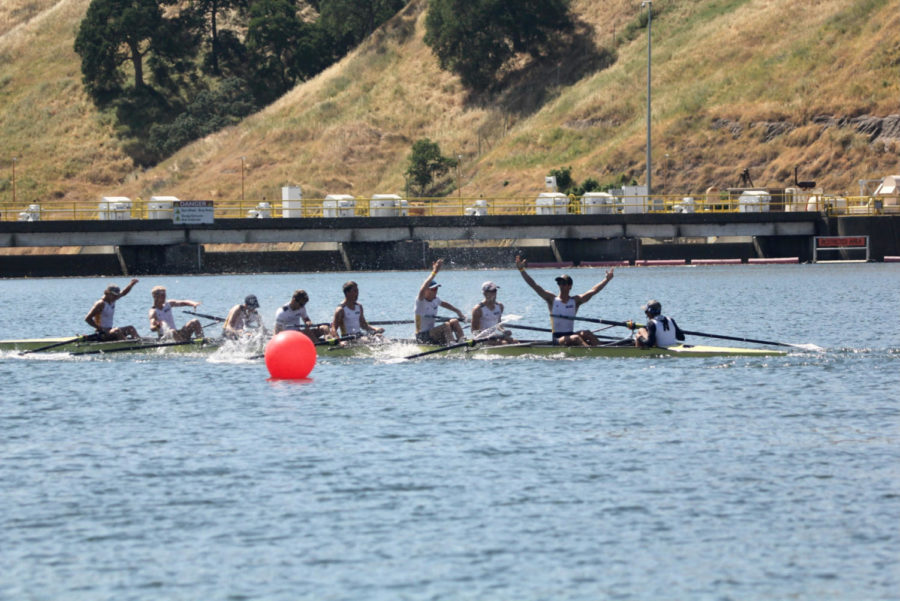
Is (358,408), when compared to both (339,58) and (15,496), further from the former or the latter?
(339,58)

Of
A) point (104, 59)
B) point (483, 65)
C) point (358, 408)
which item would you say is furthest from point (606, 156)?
point (358, 408)

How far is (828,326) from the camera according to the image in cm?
3928

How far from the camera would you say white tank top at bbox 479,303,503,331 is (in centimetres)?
2875

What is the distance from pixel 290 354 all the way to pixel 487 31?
3998 inches

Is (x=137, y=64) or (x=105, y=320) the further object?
(x=137, y=64)

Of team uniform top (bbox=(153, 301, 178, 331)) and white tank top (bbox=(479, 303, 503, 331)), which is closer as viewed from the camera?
white tank top (bbox=(479, 303, 503, 331))

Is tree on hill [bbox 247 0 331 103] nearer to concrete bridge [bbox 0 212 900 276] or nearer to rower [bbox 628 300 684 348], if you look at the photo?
concrete bridge [bbox 0 212 900 276]

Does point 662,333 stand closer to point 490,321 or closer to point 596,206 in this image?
point 490,321

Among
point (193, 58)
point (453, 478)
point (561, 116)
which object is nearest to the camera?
point (453, 478)

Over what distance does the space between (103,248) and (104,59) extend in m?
60.8

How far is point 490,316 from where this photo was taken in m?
28.9

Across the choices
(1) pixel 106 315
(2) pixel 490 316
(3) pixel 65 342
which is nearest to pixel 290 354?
(2) pixel 490 316

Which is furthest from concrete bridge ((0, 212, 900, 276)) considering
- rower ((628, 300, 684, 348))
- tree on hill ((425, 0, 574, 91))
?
rower ((628, 300, 684, 348))

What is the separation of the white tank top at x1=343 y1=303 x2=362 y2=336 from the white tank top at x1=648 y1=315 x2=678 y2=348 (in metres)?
6.71
